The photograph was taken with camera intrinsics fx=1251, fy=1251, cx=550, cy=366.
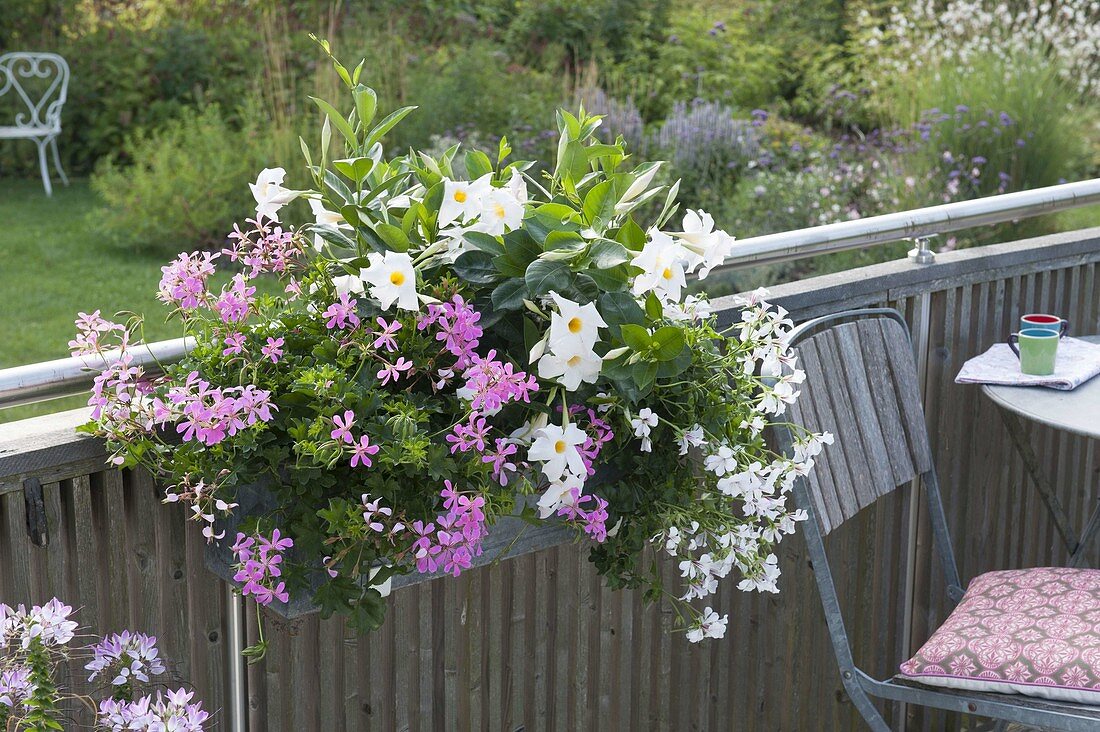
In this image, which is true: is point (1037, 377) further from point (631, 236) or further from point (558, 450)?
point (558, 450)

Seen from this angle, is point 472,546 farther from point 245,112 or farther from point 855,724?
point 245,112

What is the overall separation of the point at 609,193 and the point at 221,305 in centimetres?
44

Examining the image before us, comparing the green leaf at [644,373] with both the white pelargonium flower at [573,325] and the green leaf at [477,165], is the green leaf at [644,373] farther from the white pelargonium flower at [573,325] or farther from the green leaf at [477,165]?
the green leaf at [477,165]

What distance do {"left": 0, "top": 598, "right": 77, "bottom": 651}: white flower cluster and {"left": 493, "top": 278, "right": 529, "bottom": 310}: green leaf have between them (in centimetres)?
53

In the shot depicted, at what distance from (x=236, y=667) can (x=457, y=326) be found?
2.03 feet

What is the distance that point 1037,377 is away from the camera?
2.23 m

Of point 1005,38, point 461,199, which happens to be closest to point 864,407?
point 461,199

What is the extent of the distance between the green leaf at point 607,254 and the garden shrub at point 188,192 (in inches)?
201

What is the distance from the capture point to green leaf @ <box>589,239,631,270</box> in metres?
1.33

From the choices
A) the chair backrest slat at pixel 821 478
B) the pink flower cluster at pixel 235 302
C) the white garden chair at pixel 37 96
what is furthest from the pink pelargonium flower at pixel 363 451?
the white garden chair at pixel 37 96

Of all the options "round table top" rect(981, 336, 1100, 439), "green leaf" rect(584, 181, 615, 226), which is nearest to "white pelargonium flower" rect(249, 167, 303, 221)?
"green leaf" rect(584, 181, 615, 226)

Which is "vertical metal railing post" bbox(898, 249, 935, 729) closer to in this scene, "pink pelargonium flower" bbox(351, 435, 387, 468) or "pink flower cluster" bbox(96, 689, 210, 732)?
"pink pelargonium flower" bbox(351, 435, 387, 468)

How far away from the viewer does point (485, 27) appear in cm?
991

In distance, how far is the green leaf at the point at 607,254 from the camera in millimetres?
1328
